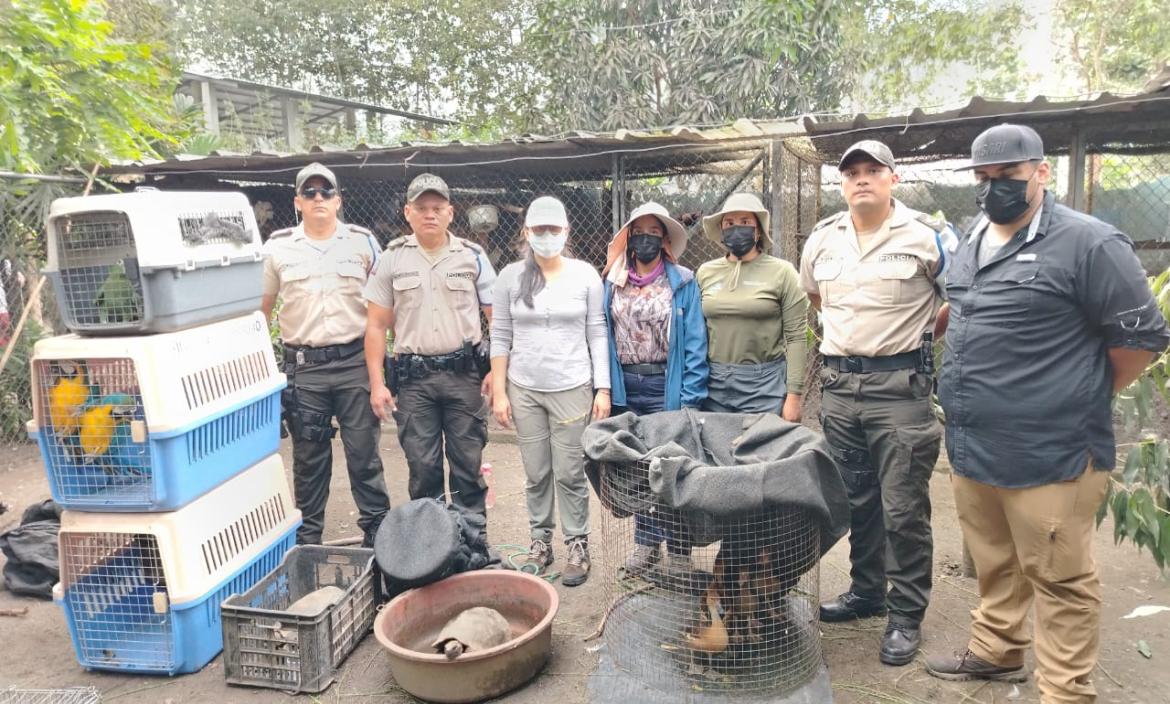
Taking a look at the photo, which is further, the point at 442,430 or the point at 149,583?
the point at 442,430

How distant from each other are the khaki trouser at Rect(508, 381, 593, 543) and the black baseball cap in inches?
75.9

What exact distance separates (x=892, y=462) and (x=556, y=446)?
60.2 inches

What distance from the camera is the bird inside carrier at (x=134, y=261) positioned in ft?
9.55

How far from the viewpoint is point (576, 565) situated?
3.81m

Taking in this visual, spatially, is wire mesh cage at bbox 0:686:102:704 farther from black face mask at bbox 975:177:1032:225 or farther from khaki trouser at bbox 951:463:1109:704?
black face mask at bbox 975:177:1032:225

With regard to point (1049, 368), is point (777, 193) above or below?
above

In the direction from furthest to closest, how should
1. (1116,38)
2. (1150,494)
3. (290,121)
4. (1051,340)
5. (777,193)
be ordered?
(290,121) < (1116,38) < (777,193) < (1150,494) < (1051,340)

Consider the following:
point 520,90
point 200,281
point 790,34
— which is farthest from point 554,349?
point 520,90

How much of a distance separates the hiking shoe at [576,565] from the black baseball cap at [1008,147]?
244 cm

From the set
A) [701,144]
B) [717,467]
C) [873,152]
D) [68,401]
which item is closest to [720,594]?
[717,467]

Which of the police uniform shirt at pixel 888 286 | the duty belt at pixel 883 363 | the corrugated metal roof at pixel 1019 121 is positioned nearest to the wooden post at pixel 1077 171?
the corrugated metal roof at pixel 1019 121

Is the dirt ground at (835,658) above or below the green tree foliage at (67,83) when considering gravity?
below

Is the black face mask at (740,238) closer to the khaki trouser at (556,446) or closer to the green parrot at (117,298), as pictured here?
the khaki trouser at (556,446)

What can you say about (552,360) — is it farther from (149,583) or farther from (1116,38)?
(1116,38)
